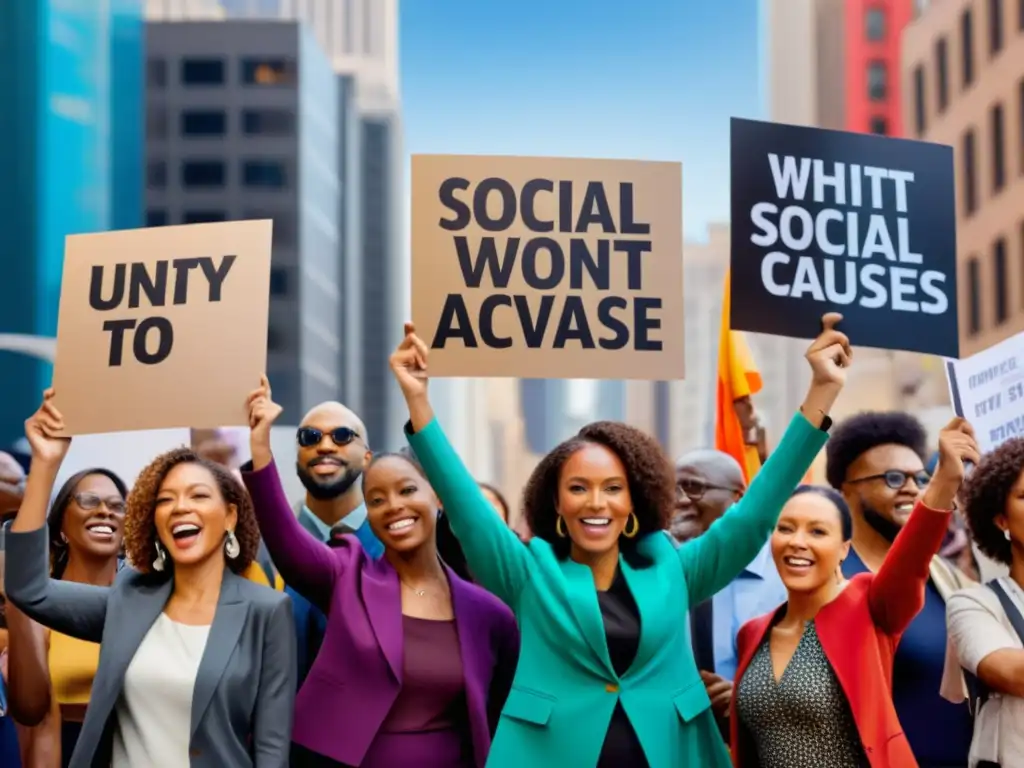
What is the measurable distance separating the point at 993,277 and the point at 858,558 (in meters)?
28.4

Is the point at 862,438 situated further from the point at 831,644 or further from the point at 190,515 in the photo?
the point at 190,515

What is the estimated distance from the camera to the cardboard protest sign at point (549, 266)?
5.75 metres

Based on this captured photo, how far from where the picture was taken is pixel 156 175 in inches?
2889

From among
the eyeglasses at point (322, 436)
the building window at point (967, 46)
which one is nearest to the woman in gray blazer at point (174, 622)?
the eyeglasses at point (322, 436)

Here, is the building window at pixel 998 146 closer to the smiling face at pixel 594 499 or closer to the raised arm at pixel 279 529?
the smiling face at pixel 594 499

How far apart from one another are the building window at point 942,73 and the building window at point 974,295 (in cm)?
404

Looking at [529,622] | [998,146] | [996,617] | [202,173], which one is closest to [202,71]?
[202,173]

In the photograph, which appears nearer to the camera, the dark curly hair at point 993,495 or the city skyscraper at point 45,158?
the dark curly hair at point 993,495

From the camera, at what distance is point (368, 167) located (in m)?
110

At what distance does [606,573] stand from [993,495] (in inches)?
47.7

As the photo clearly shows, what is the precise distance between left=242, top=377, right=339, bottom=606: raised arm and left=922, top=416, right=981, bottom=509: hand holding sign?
1958 mm

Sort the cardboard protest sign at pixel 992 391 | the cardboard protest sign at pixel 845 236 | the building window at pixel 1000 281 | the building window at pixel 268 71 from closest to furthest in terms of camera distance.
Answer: the cardboard protest sign at pixel 845 236
the cardboard protest sign at pixel 992 391
the building window at pixel 1000 281
the building window at pixel 268 71

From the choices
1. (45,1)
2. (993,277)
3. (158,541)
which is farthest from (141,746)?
(993,277)

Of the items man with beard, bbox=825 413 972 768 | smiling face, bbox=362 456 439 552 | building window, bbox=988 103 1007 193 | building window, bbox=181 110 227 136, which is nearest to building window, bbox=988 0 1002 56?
building window, bbox=988 103 1007 193
